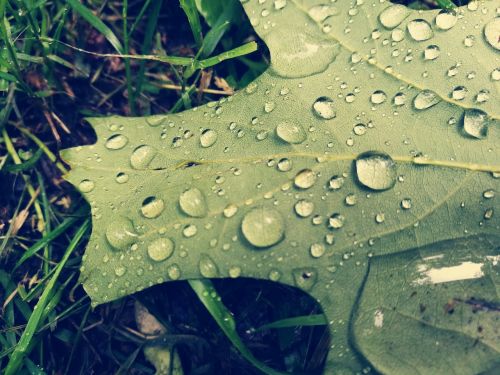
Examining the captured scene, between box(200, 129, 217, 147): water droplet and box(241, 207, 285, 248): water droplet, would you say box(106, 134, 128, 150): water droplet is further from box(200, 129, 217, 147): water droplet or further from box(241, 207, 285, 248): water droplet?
box(241, 207, 285, 248): water droplet

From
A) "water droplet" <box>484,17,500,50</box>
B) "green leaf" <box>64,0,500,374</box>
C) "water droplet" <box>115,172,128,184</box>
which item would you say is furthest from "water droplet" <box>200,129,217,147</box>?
"water droplet" <box>484,17,500,50</box>

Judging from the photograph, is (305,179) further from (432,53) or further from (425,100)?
(432,53)

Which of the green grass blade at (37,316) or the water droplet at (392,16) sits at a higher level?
the water droplet at (392,16)

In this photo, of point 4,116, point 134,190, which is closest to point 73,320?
point 134,190

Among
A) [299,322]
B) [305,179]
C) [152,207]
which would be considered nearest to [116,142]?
[152,207]

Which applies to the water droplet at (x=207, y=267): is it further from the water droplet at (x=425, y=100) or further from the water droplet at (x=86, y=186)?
the water droplet at (x=425, y=100)

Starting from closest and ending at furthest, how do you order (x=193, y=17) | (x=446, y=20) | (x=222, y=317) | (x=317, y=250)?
(x=317, y=250) → (x=446, y=20) → (x=222, y=317) → (x=193, y=17)

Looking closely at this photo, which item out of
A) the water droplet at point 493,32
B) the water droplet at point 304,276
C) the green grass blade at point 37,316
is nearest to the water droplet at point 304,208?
the water droplet at point 304,276
